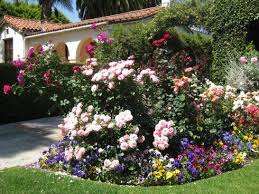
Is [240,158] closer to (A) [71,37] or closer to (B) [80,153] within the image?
(B) [80,153]

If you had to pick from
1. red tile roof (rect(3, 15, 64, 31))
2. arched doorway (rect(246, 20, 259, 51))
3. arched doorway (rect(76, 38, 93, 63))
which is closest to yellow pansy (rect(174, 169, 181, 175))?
arched doorway (rect(246, 20, 259, 51))

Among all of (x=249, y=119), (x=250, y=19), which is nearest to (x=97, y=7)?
(x=250, y=19)

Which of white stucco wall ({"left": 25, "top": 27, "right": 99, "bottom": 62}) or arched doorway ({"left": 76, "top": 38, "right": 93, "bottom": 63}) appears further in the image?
arched doorway ({"left": 76, "top": 38, "right": 93, "bottom": 63})

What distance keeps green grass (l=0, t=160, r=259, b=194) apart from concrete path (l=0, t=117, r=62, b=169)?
1278 millimetres

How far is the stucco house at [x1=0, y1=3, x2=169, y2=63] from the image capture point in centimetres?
2096

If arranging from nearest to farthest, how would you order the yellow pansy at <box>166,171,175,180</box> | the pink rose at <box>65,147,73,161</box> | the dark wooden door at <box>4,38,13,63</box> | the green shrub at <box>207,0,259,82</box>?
the yellow pansy at <box>166,171,175,180</box>, the pink rose at <box>65,147,73,161</box>, the green shrub at <box>207,0,259,82</box>, the dark wooden door at <box>4,38,13,63</box>

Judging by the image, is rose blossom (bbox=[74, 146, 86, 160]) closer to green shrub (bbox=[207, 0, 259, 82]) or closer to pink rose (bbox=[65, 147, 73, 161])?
pink rose (bbox=[65, 147, 73, 161])

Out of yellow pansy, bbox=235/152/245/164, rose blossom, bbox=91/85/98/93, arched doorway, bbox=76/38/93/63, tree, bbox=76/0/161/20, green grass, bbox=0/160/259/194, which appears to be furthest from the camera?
tree, bbox=76/0/161/20

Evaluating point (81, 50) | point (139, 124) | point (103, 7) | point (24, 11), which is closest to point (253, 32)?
point (81, 50)

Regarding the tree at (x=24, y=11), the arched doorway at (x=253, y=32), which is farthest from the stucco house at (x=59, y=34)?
the tree at (x=24, y=11)

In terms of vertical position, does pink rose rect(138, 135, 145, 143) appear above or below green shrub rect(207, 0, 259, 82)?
below

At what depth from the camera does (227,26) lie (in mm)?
15742

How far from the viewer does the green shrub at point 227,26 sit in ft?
49.8

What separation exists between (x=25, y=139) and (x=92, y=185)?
399 cm
